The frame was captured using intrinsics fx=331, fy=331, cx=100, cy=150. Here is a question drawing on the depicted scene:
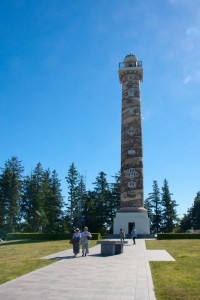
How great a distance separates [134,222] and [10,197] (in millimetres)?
24339

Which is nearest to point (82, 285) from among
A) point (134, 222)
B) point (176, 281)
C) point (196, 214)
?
point (176, 281)

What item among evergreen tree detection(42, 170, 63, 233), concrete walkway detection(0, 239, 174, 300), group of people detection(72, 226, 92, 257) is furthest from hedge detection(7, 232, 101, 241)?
concrete walkway detection(0, 239, 174, 300)

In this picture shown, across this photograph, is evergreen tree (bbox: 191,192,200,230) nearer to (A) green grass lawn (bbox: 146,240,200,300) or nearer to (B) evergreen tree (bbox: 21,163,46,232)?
(B) evergreen tree (bbox: 21,163,46,232)

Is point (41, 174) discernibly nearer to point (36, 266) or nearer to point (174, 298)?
point (36, 266)

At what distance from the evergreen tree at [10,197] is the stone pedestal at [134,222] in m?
21.7

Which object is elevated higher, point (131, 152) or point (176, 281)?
point (131, 152)

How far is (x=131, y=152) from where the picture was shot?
39.4 metres

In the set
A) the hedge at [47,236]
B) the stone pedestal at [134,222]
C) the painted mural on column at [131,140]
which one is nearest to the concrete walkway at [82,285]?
the hedge at [47,236]

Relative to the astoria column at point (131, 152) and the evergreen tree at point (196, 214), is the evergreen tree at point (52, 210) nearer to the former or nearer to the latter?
the astoria column at point (131, 152)

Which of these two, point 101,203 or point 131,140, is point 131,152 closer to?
point 131,140

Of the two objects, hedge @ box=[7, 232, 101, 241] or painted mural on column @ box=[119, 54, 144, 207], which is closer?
hedge @ box=[7, 232, 101, 241]

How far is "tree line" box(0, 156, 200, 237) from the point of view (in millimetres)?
52406

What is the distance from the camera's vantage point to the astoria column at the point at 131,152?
37531 millimetres

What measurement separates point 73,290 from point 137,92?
3637 centimetres
